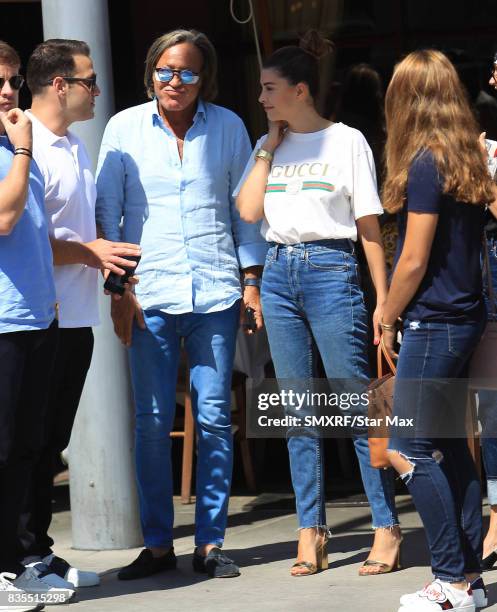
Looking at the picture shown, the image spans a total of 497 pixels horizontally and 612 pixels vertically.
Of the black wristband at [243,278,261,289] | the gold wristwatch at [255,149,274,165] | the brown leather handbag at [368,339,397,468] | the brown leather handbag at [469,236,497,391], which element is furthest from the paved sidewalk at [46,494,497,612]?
the gold wristwatch at [255,149,274,165]

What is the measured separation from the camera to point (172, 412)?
507 centimetres

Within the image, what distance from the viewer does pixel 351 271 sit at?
15.9 feet

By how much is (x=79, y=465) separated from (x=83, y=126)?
1393mm

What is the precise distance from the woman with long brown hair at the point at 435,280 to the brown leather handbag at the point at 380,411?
7.4 inches

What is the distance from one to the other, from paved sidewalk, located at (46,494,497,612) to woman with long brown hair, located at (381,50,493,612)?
392 mm

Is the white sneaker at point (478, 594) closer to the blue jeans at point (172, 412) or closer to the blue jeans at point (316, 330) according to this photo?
the blue jeans at point (316, 330)

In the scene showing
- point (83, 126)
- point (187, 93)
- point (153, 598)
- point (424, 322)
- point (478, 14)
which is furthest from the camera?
point (478, 14)

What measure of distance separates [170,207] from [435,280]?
4.19 feet

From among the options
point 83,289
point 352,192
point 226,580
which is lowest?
point 226,580

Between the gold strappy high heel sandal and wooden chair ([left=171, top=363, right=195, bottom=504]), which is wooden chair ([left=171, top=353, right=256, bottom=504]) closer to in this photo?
wooden chair ([left=171, top=363, right=195, bottom=504])

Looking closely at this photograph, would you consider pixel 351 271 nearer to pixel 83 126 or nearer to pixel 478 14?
pixel 83 126

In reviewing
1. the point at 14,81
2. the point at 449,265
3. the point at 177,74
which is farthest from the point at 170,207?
the point at 449,265

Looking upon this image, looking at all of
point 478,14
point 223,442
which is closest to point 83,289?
point 223,442

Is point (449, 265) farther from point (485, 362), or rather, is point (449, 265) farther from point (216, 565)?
point (216, 565)
